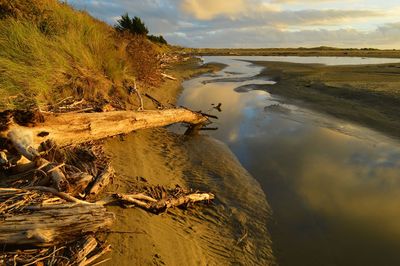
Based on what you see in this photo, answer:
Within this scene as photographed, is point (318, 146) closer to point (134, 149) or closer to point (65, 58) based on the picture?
point (134, 149)

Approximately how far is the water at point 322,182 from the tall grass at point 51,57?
3.55 m

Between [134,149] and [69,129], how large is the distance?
69.3 inches

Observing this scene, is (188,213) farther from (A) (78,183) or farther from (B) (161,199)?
(A) (78,183)

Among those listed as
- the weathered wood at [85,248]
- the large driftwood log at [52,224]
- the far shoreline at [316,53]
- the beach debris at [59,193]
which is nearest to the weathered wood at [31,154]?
the beach debris at [59,193]

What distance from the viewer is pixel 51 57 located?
7.80 meters

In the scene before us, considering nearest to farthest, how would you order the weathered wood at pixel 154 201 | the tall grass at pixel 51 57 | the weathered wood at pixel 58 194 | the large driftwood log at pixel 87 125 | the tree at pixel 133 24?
the weathered wood at pixel 58 194 → the weathered wood at pixel 154 201 → the large driftwood log at pixel 87 125 → the tall grass at pixel 51 57 → the tree at pixel 133 24

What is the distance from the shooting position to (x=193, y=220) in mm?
4969

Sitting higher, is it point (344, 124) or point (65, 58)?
point (65, 58)

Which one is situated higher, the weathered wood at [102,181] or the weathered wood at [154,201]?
the weathered wood at [102,181]

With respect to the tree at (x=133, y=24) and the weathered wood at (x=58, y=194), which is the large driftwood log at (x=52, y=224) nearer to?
the weathered wood at (x=58, y=194)

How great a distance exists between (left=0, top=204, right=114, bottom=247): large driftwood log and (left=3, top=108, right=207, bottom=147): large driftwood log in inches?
59.1

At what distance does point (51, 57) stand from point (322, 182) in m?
6.27

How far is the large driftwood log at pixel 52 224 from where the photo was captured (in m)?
3.18

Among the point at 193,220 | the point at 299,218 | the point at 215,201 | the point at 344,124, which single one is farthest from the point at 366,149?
the point at 193,220
